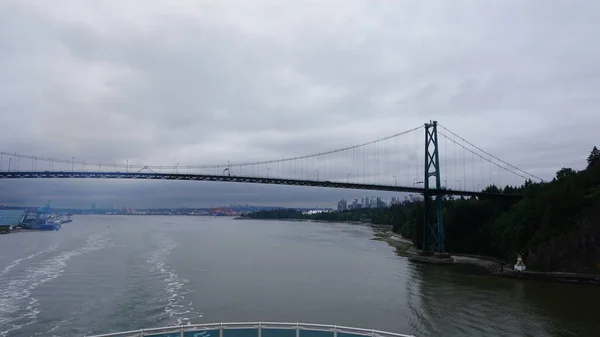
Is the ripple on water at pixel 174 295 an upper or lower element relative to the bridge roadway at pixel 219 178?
lower

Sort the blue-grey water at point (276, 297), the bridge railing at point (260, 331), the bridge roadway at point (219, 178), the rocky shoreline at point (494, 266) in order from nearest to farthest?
the bridge railing at point (260, 331), the blue-grey water at point (276, 297), the rocky shoreline at point (494, 266), the bridge roadway at point (219, 178)

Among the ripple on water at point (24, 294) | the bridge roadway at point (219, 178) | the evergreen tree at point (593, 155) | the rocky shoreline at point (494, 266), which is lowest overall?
the rocky shoreline at point (494, 266)

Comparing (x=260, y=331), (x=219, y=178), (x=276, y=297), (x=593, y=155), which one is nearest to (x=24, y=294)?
(x=276, y=297)

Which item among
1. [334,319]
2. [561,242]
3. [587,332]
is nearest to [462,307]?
[587,332]

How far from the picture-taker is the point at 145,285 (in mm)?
17109

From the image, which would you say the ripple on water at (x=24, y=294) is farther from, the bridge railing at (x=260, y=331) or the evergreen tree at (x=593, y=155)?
the evergreen tree at (x=593, y=155)

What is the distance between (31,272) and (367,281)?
16517mm

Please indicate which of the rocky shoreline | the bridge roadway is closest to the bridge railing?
the rocky shoreline

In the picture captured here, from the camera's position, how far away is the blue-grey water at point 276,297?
1208 cm

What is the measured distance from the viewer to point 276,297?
608 inches

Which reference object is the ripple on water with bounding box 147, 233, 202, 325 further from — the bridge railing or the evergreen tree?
the evergreen tree

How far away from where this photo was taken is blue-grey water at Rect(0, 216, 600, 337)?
12078mm

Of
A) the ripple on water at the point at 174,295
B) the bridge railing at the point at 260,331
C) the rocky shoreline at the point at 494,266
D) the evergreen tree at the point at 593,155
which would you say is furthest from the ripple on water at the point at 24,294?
the evergreen tree at the point at 593,155

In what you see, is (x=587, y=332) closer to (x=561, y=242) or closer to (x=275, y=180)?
(x=561, y=242)
